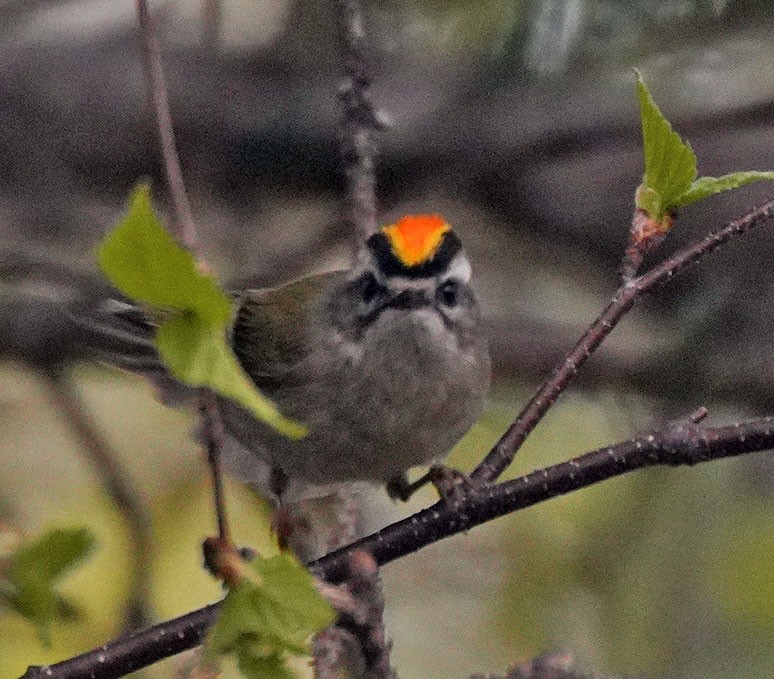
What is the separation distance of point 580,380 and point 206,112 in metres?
0.61

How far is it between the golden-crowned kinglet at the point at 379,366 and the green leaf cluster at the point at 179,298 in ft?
1.75

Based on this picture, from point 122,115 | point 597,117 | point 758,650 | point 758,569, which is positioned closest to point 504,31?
point 597,117

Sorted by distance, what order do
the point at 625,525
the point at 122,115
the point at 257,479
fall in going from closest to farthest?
the point at 257,479 → the point at 122,115 → the point at 625,525

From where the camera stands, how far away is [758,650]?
5.29ft

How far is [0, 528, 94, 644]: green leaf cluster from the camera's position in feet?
2.61

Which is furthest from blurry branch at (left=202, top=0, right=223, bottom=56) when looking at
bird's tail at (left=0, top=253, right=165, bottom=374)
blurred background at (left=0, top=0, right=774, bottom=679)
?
bird's tail at (left=0, top=253, right=165, bottom=374)

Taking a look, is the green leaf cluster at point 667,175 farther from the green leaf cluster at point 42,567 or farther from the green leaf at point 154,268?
the green leaf cluster at point 42,567

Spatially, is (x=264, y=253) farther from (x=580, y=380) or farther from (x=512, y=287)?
(x=580, y=380)

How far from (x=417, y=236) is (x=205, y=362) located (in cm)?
55

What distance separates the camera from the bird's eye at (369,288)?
3.44ft

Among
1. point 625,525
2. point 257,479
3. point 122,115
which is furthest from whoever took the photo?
point 625,525

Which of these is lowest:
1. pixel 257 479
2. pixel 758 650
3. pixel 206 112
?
pixel 758 650

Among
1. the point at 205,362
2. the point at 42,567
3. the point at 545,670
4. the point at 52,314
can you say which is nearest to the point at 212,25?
the point at 52,314

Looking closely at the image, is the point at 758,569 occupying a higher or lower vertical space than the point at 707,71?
lower
